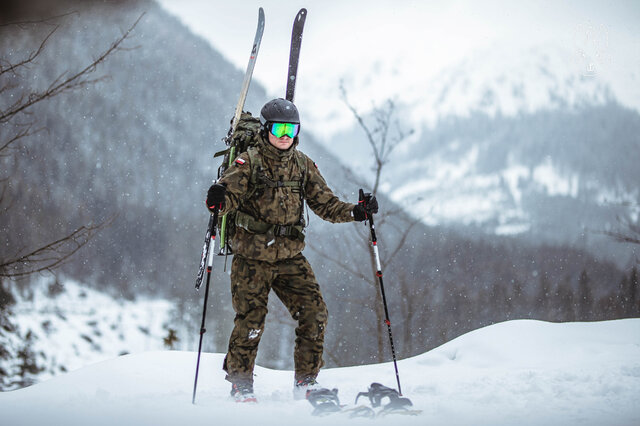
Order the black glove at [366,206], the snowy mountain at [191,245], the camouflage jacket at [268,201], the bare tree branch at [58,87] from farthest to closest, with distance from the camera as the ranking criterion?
the snowy mountain at [191,245] < the bare tree branch at [58,87] < the black glove at [366,206] < the camouflage jacket at [268,201]

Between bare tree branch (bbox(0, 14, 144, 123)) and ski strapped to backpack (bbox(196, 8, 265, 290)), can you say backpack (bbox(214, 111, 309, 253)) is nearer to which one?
ski strapped to backpack (bbox(196, 8, 265, 290))

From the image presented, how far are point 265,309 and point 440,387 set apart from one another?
162 cm

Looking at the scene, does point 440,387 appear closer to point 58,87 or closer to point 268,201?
point 268,201

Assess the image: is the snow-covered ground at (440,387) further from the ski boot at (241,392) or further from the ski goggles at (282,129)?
the ski goggles at (282,129)

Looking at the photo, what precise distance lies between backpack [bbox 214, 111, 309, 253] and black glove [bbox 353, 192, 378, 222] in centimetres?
50

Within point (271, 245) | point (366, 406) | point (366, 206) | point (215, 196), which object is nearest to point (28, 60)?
point (215, 196)

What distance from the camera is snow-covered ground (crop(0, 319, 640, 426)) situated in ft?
9.82

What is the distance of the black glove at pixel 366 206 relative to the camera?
4277mm

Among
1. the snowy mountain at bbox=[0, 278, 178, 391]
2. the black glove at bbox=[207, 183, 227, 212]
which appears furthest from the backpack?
the snowy mountain at bbox=[0, 278, 178, 391]

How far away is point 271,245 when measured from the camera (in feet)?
13.8

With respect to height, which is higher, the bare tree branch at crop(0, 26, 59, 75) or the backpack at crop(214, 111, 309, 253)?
the bare tree branch at crop(0, 26, 59, 75)

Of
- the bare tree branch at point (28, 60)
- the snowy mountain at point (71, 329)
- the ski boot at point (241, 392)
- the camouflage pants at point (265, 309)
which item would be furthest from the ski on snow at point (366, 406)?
the snowy mountain at point (71, 329)

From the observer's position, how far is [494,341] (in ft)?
18.9

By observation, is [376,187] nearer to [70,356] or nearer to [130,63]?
[70,356]
